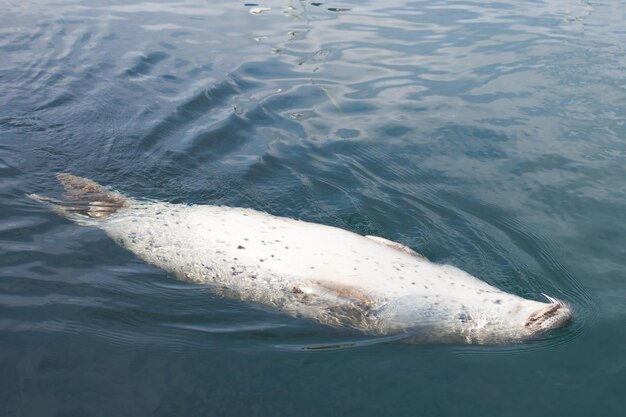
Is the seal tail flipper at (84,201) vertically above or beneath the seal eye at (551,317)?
beneath

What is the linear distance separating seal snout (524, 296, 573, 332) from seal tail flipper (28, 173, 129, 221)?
417 cm

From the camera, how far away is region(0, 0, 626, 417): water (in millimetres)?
4434

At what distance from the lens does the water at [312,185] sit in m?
4.43

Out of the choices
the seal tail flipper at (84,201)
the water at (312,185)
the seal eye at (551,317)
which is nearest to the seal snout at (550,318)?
the seal eye at (551,317)

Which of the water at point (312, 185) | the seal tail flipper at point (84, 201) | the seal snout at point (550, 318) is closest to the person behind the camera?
the water at point (312, 185)

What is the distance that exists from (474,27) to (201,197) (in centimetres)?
965

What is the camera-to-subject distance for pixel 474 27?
563 inches

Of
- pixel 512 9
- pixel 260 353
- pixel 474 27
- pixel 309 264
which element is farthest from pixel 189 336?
pixel 512 9

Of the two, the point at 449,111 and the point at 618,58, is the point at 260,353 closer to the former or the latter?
the point at 449,111

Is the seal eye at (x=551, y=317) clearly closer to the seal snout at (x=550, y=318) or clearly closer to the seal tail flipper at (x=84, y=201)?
the seal snout at (x=550, y=318)

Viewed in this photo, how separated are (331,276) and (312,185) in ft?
7.44

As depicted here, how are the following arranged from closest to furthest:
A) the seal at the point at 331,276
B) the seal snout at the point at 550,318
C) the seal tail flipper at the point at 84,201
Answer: the seal snout at the point at 550,318 < the seal at the point at 331,276 < the seal tail flipper at the point at 84,201

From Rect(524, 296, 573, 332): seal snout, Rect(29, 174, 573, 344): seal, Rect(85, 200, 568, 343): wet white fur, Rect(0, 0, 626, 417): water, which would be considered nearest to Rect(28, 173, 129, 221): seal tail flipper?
Rect(0, 0, 626, 417): water

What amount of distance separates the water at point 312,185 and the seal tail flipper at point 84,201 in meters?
0.15
